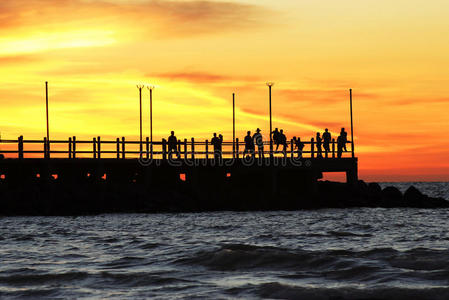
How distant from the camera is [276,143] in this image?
134 ft

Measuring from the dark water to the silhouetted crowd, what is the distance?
1051cm

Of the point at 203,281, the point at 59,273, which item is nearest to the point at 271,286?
the point at 203,281

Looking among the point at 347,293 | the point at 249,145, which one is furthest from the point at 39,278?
the point at 249,145

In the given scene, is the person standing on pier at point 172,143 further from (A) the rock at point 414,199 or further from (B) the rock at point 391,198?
(A) the rock at point 414,199

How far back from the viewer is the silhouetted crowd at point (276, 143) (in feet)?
130

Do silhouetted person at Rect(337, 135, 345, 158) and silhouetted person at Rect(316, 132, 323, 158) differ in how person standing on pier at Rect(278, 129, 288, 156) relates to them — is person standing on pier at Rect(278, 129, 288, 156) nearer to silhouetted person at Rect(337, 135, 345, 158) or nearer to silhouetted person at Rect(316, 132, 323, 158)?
silhouetted person at Rect(316, 132, 323, 158)

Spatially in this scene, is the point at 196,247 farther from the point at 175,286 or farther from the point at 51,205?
the point at 51,205

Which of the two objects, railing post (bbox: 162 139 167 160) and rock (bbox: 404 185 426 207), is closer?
railing post (bbox: 162 139 167 160)

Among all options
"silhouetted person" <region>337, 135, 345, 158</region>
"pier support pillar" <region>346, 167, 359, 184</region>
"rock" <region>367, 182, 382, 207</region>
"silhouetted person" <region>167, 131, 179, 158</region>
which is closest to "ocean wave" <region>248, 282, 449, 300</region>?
"silhouetted person" <region>167, 131, 179, 158</region>

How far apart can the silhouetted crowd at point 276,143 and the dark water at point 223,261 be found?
34.5ft

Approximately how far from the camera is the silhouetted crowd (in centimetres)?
3966

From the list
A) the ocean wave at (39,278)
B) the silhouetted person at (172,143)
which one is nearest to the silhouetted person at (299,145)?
the silhouetted person at (172,143)

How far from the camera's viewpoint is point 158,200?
3781 cm

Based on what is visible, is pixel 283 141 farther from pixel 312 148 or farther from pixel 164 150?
pixel 164 150
